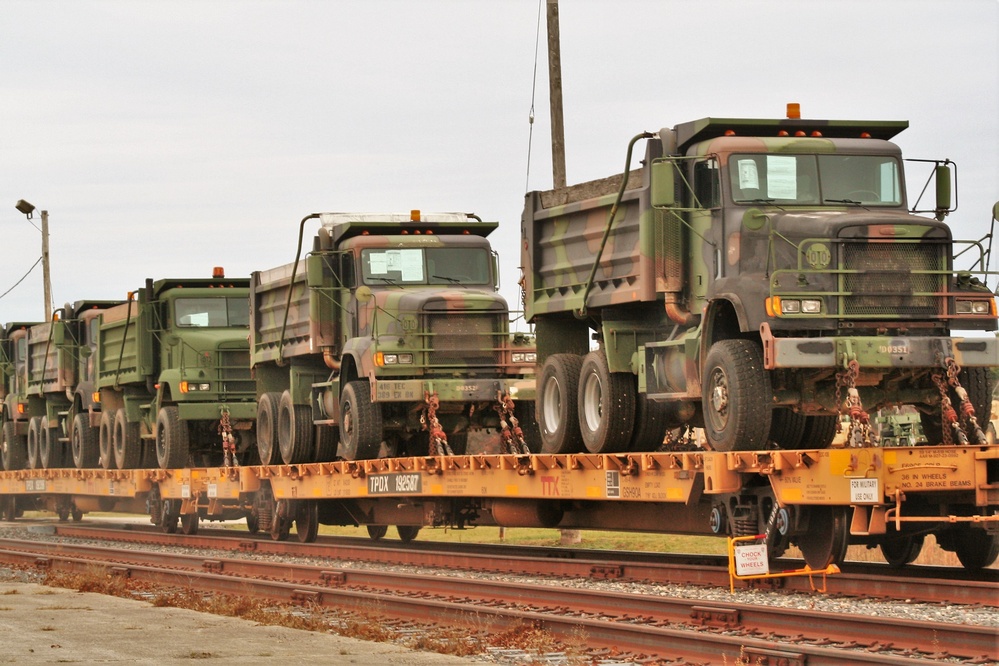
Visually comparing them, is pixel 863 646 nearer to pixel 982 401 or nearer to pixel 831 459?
pixel 831 459

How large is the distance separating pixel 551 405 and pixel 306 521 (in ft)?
22.5

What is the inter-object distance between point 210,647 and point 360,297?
30.2 ft

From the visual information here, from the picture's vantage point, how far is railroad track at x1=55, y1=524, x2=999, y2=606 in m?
13.2

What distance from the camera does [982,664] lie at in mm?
10078

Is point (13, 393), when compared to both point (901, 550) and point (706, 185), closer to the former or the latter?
point (706, 185)

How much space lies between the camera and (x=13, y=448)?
38438mm

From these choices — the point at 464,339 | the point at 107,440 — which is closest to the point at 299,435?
the point at 464,339

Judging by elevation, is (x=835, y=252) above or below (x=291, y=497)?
above

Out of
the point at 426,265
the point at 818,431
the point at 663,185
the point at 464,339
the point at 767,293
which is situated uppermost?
the point at 426,265

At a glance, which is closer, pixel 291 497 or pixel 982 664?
pixel 982 664

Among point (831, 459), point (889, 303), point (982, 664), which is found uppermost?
point (889, 303)

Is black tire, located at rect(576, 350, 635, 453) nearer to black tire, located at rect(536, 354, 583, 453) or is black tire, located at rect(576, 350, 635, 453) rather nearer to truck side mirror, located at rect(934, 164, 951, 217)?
black tire, located at rect(536, 354, 583, 453)

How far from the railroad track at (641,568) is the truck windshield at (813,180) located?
3389mm

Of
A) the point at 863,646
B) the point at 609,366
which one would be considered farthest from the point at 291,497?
the point at 863,646
